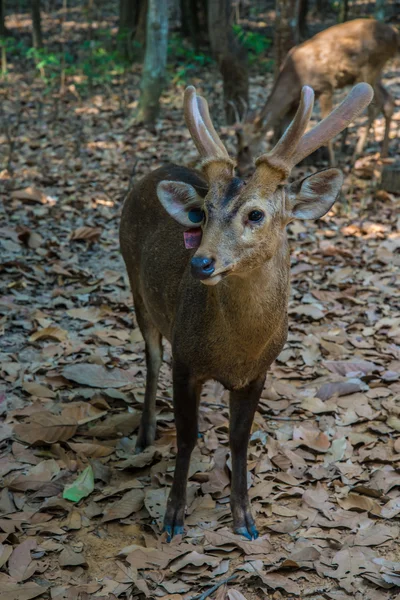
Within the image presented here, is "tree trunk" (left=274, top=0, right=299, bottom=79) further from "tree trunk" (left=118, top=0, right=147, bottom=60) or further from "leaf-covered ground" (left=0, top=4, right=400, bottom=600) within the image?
"tree trunk" (left=118, top=0, right=147, bottom=60)

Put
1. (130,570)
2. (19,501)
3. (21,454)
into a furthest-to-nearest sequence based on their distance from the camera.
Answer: (21,454)
(19,501)
(130,570)

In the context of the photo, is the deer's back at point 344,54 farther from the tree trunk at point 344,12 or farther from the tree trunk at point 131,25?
the tree trunk at point 344,12

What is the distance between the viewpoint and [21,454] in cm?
473

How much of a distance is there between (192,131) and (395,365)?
2894mm

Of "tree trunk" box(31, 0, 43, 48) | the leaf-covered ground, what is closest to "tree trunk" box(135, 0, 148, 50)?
"tree trunk" box(31, 0, 43, 48)

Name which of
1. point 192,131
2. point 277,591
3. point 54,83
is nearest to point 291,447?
point 277,591

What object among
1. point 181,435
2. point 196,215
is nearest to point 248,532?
point 181,435

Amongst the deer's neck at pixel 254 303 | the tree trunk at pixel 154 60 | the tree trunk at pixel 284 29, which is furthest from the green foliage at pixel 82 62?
the deer's neck at pixel 254 303

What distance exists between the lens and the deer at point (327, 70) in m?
11.7

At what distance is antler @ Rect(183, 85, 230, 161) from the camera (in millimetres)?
3764

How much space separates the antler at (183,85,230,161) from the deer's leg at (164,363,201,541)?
116cm

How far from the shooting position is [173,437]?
5.12m

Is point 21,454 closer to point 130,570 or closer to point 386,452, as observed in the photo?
point 130,570

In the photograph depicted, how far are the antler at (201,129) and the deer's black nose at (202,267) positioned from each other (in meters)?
0.73
